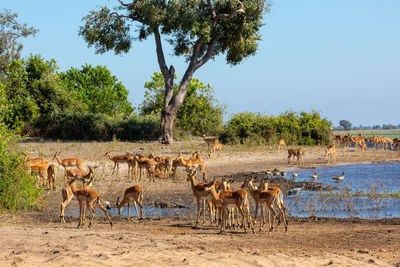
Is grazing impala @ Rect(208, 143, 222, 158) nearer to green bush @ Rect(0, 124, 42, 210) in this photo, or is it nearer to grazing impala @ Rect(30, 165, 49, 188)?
grazing impala @ Rect(30, 165, 49, 188)

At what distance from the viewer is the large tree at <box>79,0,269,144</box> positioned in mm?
33844

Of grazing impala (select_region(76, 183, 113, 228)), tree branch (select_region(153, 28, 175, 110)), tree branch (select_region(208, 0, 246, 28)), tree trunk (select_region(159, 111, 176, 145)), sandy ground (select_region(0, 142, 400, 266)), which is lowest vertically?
sandy ground (select_region(0, 142, 400, 266))

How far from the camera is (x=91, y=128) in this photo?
37625 millimetres

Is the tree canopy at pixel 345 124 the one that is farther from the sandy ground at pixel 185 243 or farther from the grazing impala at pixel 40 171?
the sandy ground at pixel 185 243

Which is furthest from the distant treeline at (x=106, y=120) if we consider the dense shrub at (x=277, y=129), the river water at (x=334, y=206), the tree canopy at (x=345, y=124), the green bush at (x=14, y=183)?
the tree canopy at (x=345, y=124)

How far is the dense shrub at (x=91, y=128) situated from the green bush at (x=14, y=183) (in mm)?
22727

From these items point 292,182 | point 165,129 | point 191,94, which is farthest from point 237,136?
point 292,182

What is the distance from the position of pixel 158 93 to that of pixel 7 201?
1466 inches

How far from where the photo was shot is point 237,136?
127ft

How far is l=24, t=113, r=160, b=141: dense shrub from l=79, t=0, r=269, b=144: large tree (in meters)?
2.50

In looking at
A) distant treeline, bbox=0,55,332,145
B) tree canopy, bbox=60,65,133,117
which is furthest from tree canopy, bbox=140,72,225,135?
tree canopy, bbox=60,65,133,117

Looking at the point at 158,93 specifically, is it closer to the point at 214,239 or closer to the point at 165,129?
the point at 165,129

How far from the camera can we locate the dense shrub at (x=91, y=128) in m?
37.5

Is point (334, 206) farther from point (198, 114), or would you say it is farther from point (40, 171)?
point (198, 114)
